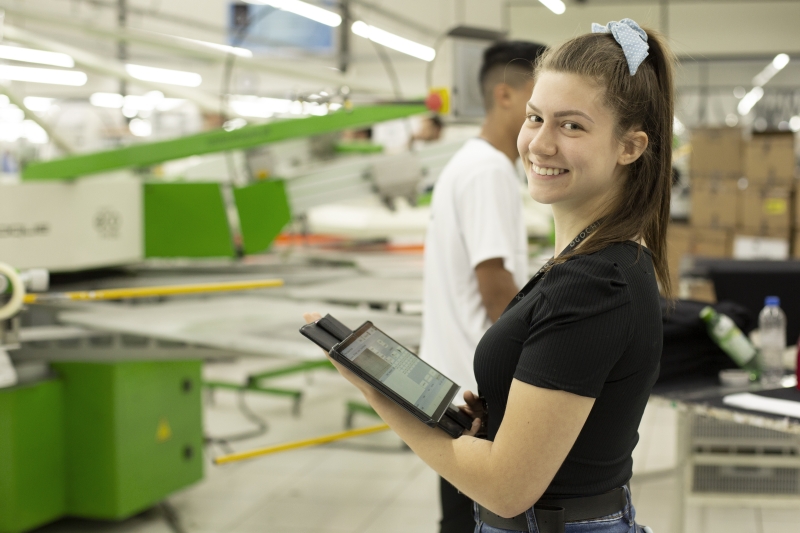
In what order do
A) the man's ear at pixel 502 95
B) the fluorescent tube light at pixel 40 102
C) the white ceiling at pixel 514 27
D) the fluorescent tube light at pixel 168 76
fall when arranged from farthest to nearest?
the fluorescent tube light at pixel 40 102, the white ceiling at pixel 514 27, the fluorescent tube light at pixel 168 76, the man's ear at pixel 502 95

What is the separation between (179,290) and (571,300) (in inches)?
81.4

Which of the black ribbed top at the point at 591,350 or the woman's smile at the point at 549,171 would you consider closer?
the black ribbed top at the point at 591,350

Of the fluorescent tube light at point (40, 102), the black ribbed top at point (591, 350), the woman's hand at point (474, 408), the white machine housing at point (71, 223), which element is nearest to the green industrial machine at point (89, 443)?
the white machine housing at point (71, 223)

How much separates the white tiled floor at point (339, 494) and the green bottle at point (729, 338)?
66 centimetres

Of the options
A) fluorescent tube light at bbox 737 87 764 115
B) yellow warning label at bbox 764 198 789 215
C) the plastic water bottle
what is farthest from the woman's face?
fluorescent tube light at bbox 737 87 764 115

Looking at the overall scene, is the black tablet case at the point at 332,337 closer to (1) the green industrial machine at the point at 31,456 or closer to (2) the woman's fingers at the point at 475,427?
(2) the woman's fingers at the point at 475,427

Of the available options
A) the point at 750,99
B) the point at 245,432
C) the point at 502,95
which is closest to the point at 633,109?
the point at 502,95

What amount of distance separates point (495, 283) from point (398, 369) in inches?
35.5

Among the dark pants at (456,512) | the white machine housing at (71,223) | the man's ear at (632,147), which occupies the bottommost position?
the dark pants at (456,512)

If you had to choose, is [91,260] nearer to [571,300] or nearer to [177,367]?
[177,367]

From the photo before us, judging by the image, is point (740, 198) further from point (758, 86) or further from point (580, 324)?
point (758, 86)

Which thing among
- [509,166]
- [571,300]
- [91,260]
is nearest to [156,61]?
[91,260]

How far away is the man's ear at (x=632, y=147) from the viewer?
3.59 feet

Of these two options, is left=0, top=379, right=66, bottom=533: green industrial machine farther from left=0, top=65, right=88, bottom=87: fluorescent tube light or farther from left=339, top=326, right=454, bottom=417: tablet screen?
left=0, top=65, right=88, bottom=87: fluorescent tube light
